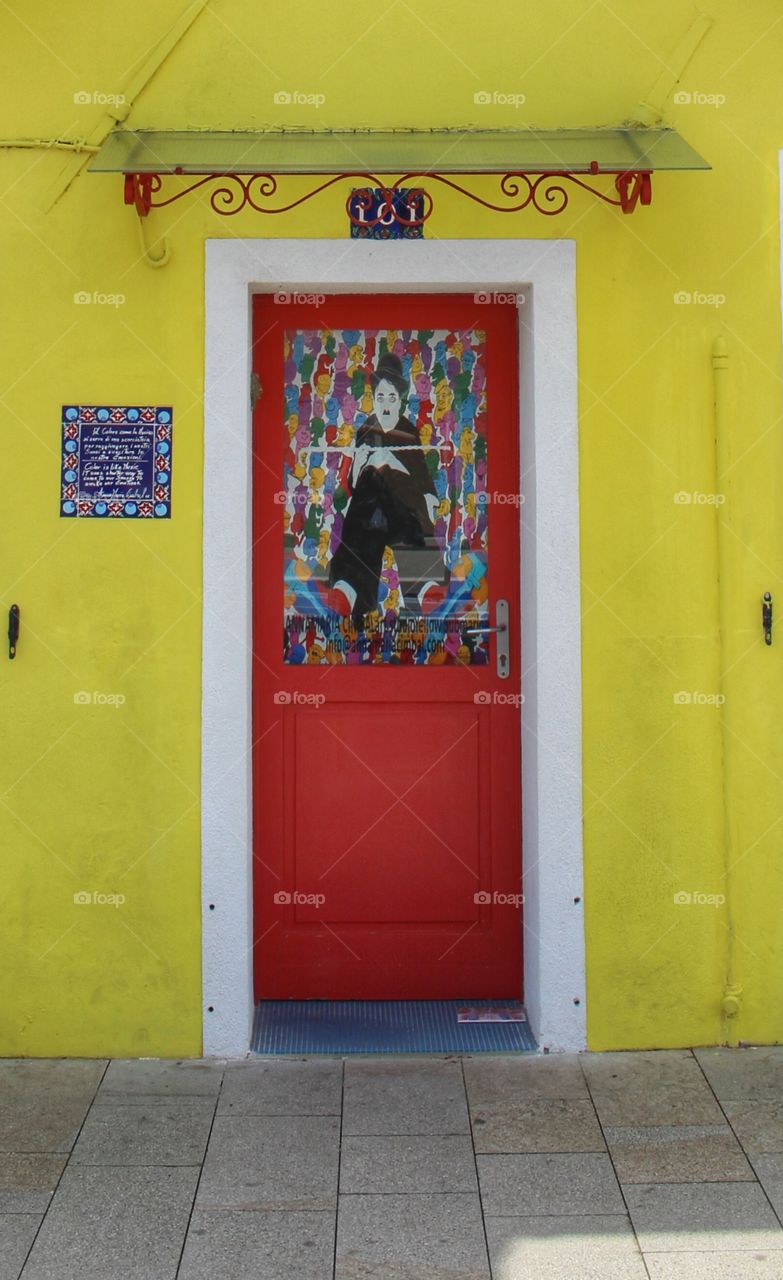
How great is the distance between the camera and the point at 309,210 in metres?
4.50

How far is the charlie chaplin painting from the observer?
482 centimetres

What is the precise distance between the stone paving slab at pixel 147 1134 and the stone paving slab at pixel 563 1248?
3.30 ft

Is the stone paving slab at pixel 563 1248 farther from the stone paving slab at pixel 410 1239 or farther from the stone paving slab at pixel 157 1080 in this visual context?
the stone paving slab at pixel 157 1080

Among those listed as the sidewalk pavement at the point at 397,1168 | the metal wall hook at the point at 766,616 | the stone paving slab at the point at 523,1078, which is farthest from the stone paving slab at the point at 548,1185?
the metal wall hook at the point at 766,616

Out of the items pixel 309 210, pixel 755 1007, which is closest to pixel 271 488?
pixel 309 210

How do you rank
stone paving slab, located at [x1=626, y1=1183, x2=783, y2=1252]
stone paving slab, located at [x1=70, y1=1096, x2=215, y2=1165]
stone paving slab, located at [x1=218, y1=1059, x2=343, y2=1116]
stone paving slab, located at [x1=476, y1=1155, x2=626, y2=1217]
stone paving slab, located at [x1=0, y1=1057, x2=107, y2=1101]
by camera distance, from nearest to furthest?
1. stone paving slab, located at [x1=626, y1=1183, x2=783, y2=1252]
2. stone paving slab, located at [x1=476, y1=1155, x2=626, y2=1217]
3. stone paving slab, located at [x1=70, y1=1096, x2=215, y2=1165]
4. stone paving slab, located at [x1=218, y1=1059, x2=343, y2=1116]
5. stone paving slab, located at [x1=0, y1=1057, x2=107, y2=1101]

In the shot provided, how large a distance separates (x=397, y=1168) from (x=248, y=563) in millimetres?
2145

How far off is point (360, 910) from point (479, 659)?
1.10 m

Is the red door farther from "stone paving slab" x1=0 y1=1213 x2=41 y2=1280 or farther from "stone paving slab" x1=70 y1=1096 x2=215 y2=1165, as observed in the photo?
"stone paving slab" x1=0 y1=1213 x2=41 y2=1280

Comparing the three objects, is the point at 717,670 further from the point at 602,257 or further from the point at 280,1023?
the point at 280,1023

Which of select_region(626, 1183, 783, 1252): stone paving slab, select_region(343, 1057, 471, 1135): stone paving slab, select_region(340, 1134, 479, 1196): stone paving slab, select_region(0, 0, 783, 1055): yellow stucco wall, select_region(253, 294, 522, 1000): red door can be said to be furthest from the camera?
select_region(253, 294, 522, 1000): red door

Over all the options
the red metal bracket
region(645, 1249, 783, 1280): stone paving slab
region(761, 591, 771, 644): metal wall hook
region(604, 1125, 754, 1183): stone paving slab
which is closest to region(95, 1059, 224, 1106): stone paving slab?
region(604, 1125, 754, 1183): stone paving slab

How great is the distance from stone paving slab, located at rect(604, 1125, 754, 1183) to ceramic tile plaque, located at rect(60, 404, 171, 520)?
266cm

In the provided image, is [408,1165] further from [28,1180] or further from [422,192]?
[422,192]
